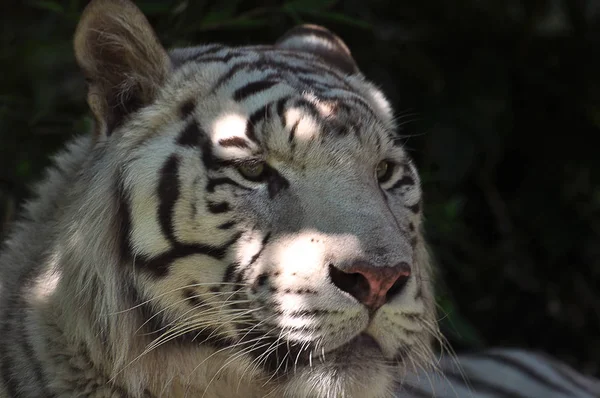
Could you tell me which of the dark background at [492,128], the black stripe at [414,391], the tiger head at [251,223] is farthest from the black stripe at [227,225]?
the dark background at [492,128]

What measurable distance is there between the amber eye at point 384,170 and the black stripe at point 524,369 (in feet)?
3.89

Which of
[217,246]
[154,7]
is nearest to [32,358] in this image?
[217,246]

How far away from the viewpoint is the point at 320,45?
2.35m

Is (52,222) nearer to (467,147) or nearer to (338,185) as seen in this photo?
(338,185)

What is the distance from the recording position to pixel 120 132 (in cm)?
187

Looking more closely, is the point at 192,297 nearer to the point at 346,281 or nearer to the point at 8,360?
the point at 346,281

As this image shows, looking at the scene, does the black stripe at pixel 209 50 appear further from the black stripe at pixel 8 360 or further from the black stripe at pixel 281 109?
the black stripe at pixel 8 360

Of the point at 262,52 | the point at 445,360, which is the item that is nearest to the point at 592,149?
the point at 445,360

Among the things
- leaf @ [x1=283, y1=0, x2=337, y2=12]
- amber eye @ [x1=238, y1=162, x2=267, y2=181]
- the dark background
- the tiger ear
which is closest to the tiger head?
amber eye @ [x1=238, y1=162, x2=267, y2=181]

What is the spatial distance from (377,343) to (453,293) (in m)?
2.54

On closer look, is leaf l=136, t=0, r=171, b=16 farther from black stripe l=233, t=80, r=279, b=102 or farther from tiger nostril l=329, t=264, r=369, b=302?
tiger nostril l=329, t=264, r=369, b=302

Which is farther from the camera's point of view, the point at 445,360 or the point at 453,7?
the point at 453,7

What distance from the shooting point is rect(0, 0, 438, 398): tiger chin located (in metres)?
1.66

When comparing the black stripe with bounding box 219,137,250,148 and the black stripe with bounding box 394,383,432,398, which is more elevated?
the black stripe with bounding box 219,137,250,148
